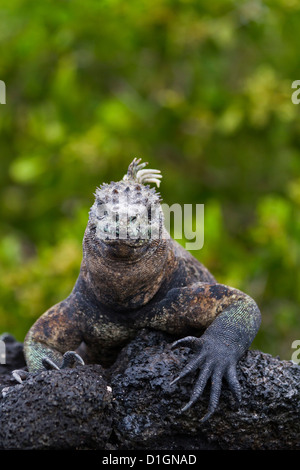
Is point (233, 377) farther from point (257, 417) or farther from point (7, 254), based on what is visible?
point (7, 254)

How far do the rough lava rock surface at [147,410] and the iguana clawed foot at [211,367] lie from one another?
0.06 m

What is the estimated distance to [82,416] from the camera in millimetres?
3701

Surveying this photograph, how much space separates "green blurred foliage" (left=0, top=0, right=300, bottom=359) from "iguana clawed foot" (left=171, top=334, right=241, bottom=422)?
518 cm

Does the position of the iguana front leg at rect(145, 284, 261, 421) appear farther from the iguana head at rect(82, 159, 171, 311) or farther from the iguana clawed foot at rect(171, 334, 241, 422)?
the iguana head at rect(82, 159, 171, 311)

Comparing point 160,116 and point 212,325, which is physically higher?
point 160,116

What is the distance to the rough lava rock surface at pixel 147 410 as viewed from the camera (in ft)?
12.1

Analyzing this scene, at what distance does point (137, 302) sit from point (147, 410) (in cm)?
81

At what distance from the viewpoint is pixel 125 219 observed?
3.79 m

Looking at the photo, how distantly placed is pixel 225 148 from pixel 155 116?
4.26 ft

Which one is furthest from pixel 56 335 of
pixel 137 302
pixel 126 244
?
pixel 126 244

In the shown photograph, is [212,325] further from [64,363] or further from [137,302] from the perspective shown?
[64,363]

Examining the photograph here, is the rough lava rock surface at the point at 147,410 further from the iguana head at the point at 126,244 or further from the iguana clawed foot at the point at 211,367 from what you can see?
the iguana head at the point at 126,244

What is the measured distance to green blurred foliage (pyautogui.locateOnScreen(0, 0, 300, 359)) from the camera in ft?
31.9
